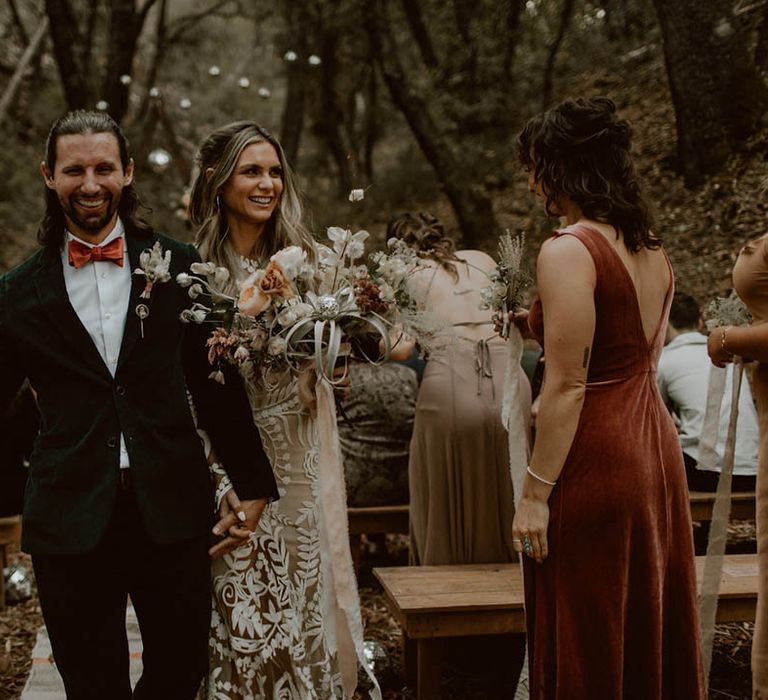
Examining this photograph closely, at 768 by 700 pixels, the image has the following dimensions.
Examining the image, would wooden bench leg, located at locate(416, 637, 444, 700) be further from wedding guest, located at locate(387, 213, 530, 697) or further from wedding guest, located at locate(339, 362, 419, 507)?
wedding guest, located at locate(339, 362, 419, 507)

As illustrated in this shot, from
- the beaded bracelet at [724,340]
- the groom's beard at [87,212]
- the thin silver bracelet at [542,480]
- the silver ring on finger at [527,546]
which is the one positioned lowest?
the silver ring on finger at [527,546]

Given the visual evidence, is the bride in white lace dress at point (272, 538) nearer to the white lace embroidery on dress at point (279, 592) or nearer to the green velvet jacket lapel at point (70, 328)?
the white lace embroidery on dress at point (279, 592)

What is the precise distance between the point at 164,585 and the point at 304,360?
857mm

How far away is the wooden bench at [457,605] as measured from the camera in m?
3.96

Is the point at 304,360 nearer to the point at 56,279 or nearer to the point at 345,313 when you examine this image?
the point at 345,313

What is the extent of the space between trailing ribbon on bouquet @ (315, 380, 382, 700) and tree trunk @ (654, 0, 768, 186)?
7.69 m

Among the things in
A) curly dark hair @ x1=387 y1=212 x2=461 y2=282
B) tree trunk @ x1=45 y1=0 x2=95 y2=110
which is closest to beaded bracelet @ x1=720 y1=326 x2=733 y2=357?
curly dark hair @ x1=387 y1=212 x2=461 y2=282

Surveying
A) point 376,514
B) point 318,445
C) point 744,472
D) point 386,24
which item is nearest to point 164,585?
point 318,445

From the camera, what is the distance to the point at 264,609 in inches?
129

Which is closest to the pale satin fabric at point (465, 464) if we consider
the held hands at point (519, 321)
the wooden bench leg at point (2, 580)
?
the held hands at point (519, 321)

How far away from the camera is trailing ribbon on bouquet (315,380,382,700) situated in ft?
10.5

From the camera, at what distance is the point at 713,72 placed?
941cm

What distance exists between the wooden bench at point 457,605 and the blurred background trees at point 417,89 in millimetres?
5807

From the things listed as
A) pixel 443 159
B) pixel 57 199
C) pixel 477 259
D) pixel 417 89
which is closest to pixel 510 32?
pixel 417 89
